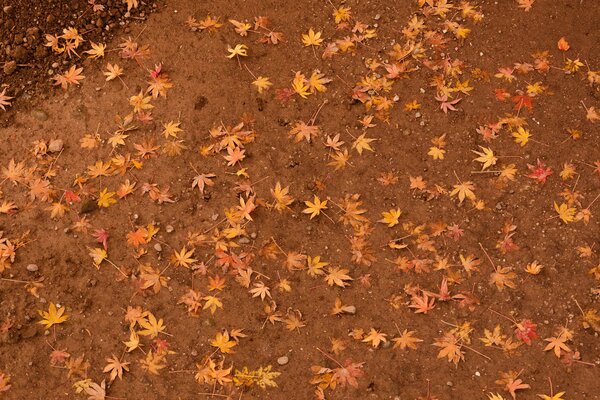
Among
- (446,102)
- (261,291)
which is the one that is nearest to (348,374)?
(261,291)

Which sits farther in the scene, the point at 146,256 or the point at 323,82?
the point at 323,82

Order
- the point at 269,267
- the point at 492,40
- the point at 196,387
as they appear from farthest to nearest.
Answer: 1. the point at 492,40
2. the point at 269,267
3. the point at 196,387

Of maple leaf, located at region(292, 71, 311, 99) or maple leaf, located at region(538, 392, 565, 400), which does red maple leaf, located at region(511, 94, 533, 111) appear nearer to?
maple leaf, located at region(292, 71, 311, 99)

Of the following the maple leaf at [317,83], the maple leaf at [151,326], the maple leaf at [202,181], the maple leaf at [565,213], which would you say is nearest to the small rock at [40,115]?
the maple leaf at [202,181]

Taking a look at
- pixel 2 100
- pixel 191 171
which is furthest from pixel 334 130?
pixel 2 100

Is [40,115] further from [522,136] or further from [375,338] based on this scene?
[522,136]

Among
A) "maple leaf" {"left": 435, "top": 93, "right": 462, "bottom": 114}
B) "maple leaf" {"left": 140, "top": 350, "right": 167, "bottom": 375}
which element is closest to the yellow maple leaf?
"maple leaf" {"left": 435, "top": 93, "right": 462, "bottom": 114}

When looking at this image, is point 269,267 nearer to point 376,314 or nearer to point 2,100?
point 376,314
